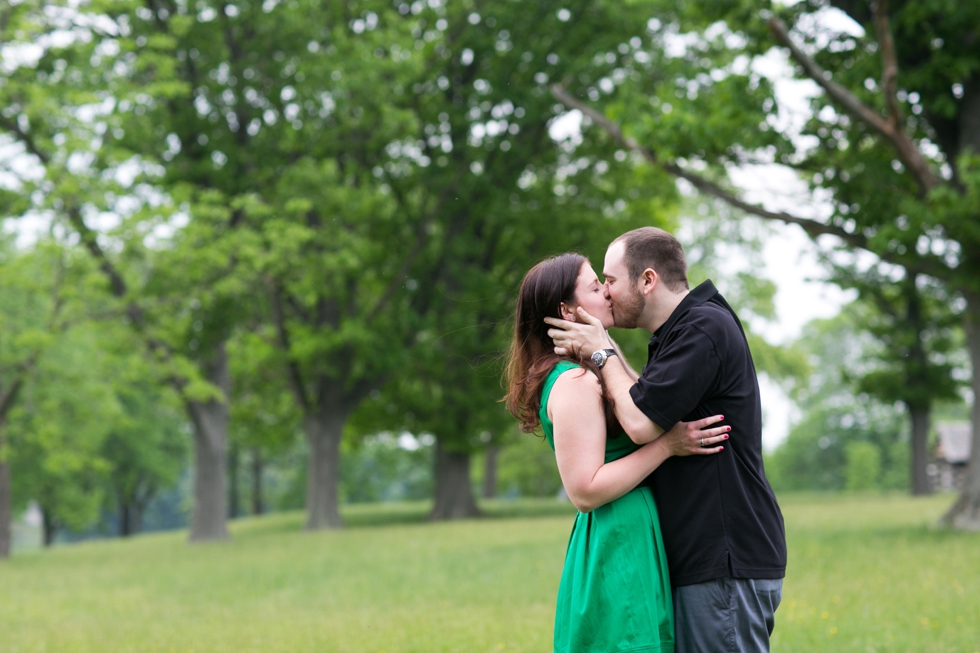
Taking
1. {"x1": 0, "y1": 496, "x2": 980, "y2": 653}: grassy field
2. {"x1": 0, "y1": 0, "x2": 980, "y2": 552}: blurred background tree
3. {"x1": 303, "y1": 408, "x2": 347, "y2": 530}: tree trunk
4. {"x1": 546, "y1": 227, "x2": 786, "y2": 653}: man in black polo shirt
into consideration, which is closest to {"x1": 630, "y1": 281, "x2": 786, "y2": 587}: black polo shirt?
{"x1": 546, "y1": 227, "x2": 786, "y2": 653}: man in black polo shirt

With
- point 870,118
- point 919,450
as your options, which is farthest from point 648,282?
point 919,450

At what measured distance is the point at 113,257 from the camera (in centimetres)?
2202

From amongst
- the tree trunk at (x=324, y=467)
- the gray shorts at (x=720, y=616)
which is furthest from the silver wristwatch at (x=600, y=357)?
the tree trunk at (x=324, y=467)

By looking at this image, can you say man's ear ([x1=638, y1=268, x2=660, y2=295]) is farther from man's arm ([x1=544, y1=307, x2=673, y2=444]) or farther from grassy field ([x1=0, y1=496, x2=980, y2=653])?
grassy field ([x1=0, y1=496, x2=980, y2=653])

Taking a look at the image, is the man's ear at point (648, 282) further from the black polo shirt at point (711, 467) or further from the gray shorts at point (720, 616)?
the gray shorts at point (720, 616)

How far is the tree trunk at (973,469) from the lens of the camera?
1567cm

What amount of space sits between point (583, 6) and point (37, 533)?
97.2 meters

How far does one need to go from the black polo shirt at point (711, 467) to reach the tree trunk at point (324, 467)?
24085mm

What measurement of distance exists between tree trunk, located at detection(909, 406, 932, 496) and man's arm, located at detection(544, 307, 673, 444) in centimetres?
3307

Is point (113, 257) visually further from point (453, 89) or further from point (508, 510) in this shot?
point (508, 510)

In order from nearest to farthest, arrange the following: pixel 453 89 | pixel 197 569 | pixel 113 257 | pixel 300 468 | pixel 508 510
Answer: pixel 197 569 → pixel 113 257 → pixel 453 89 → pixel 508 510 → pixel 300 468

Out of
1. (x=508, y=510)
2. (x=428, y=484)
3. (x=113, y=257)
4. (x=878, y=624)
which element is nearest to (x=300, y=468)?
(x=428, y=484)

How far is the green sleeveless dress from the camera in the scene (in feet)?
10.4

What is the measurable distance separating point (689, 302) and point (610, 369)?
0.40m
